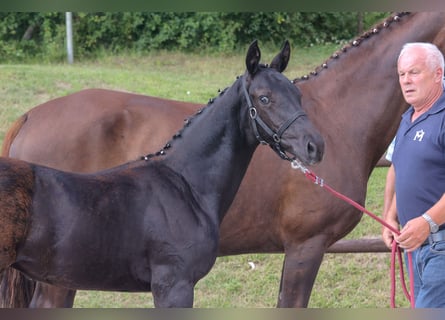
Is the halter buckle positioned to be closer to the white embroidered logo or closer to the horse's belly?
the white embroidered logo

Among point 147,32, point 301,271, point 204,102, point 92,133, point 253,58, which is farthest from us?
point 147,32

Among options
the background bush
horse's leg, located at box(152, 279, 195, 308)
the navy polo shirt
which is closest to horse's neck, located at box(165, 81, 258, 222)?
horse's leg, located at box(152, 279, 195, 308)

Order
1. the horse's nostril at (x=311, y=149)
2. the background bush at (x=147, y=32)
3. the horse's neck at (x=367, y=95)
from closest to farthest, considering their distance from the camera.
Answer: the horse's nostril at (x=311, y=149), the horse's neck at (x=367, y=95), the background bush at (x=147, y=32)

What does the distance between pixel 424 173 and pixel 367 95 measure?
4.49 ft

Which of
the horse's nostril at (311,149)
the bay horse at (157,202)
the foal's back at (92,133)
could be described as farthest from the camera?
the foal's back at (92,133)

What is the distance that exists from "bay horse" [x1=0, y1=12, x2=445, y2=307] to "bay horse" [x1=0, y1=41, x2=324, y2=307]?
0.94 metres

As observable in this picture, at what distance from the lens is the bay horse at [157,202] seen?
2462mm

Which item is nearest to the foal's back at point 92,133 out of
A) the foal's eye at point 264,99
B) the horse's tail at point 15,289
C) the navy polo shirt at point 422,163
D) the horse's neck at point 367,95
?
the horse's tail at point 15,289

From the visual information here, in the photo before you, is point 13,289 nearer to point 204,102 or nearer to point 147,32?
point 204,102

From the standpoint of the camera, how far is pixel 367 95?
3969 mm

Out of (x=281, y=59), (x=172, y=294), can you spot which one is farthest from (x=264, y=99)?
(x=172, y=294)

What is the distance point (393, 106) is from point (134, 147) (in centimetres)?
159

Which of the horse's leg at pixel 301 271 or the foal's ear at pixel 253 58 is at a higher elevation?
the foal's ear at pixel 253 58

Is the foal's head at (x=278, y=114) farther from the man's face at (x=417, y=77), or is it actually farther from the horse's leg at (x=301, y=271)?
the horse's leg at (x=301, y=271)
